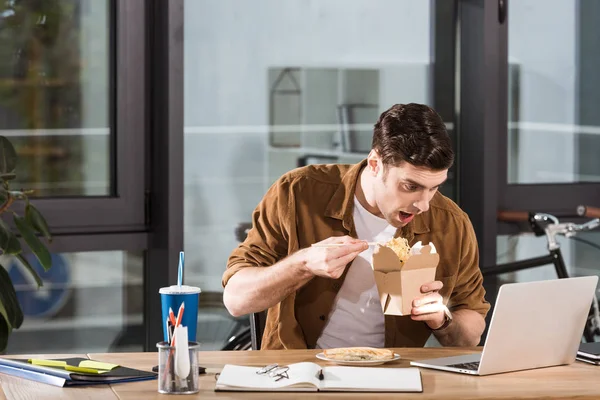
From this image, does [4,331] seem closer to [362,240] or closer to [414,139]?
[362,240]

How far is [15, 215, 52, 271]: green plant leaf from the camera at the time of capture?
314 centimetres

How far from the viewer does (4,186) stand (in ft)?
10.7

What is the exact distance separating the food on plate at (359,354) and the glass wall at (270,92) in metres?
1.66

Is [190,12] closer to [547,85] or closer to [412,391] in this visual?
[547,85]

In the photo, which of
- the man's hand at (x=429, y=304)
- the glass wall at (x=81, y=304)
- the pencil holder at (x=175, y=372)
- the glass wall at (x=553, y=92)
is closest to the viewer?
the pencil holder at (x=175, y=372)

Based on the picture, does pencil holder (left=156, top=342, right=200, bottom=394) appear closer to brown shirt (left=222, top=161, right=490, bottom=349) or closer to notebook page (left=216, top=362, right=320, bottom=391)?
notebook page (left=216, top=362, right=320, bottom=391)

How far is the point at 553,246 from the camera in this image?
3.86 metres

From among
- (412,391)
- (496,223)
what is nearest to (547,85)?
(496,223)

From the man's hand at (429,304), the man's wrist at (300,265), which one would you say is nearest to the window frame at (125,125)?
the man's wrist at (300,265)

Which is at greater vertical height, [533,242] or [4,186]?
[4,186]

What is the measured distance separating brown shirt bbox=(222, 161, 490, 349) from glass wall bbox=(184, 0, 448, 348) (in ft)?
3.72

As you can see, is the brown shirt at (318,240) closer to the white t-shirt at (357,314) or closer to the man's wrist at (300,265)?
the white t-shirt at (357,314)

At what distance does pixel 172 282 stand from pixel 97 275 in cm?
29

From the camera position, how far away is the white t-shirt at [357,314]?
263 centimetres
